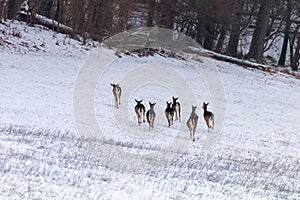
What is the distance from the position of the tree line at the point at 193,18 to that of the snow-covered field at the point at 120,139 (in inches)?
123

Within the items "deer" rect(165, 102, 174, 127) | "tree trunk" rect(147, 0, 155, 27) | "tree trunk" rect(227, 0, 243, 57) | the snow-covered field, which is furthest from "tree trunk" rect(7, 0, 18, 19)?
"deer" rect(165, 102, 174, 127)

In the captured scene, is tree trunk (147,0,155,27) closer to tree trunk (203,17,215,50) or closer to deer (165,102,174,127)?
tree trunk (203,17,215,50)

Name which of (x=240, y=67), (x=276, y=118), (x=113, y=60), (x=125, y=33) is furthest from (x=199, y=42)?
(x=276, y=118)

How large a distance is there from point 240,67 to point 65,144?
1032 inches

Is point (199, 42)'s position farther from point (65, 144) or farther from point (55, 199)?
point (55, 199)

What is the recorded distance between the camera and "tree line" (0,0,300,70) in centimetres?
3384

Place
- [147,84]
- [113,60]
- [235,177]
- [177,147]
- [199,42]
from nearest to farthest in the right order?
[235,177] < [177,147] < [147,84] < [113,60] < [199,42]

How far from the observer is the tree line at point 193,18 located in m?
33.8

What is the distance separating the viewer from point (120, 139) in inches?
545

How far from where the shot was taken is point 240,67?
36812 millimetres

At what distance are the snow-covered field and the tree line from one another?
3.14 metres

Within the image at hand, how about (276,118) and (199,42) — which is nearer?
(276,118)

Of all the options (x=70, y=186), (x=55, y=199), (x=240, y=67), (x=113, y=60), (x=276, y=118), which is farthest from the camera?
(x=240, y=67)

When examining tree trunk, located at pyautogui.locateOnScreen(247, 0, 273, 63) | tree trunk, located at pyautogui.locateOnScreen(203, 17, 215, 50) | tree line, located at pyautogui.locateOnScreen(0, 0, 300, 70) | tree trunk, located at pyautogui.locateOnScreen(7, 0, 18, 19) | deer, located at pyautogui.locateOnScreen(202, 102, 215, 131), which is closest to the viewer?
deer, located at pyautogui.locateOnScreen(202, 102, 215, 131)
